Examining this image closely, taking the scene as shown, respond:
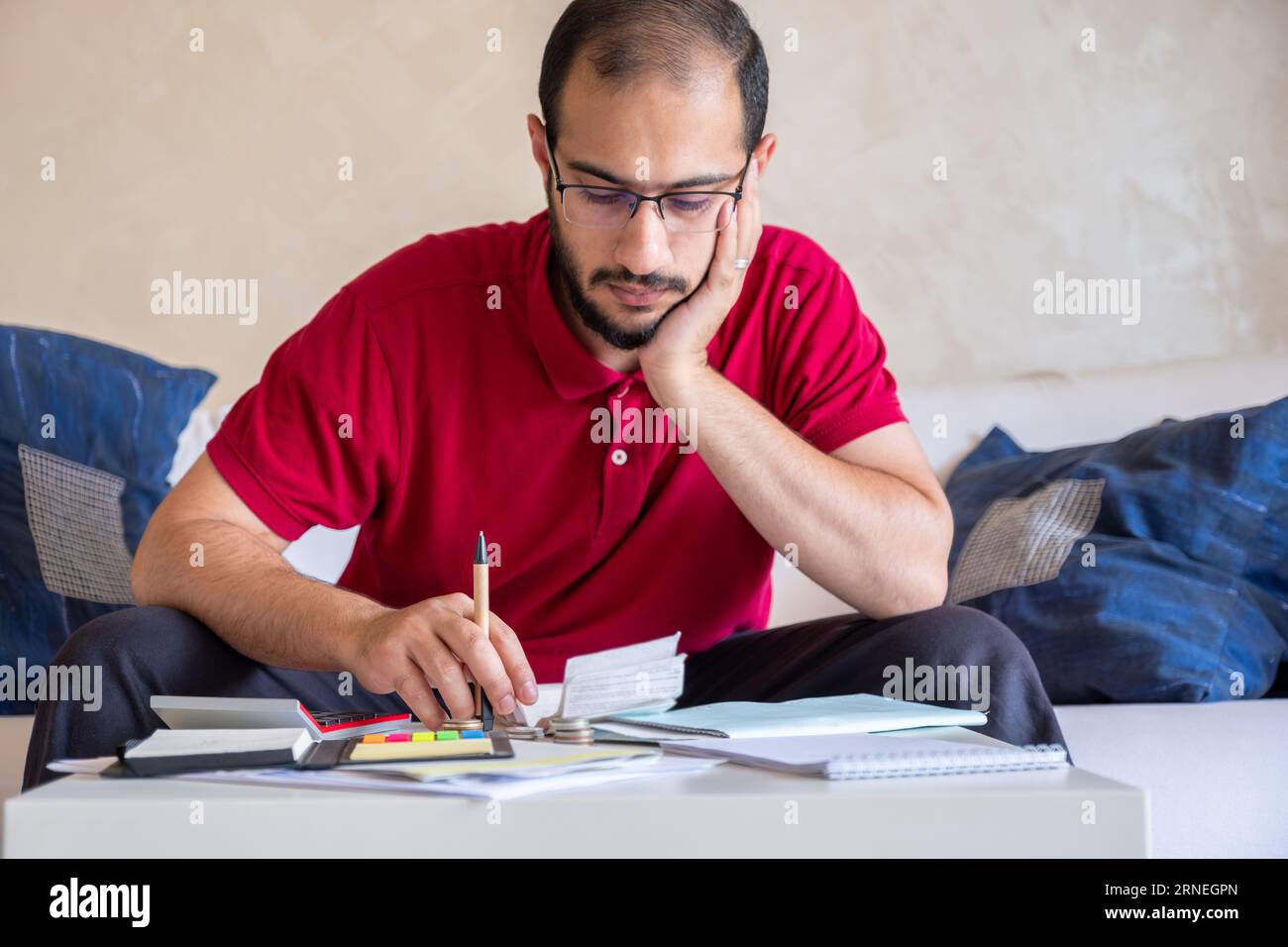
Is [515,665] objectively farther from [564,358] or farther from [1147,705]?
[1147,705]

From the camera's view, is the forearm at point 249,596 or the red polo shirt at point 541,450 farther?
the red polo shirt at point 541,450

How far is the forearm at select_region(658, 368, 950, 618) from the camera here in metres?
1.38

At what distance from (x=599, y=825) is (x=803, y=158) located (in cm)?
Answer: 204

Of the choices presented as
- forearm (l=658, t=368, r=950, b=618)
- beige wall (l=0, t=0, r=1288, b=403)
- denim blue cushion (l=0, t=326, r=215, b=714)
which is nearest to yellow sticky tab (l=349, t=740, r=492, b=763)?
forearm (l=658, t=368, r=950, b=618)

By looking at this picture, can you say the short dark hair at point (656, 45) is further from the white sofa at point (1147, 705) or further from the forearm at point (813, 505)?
the white sofa at point (1147, 705)

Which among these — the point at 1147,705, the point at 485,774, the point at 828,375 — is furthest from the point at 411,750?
the point at 1147,705

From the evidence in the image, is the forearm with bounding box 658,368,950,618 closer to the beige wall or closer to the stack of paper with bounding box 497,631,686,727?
the stack of paper with bounding box 497,631,686,727

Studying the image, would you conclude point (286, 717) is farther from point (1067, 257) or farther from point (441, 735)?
point (1067, 257)

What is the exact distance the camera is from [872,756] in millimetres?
741

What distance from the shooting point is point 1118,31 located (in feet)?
8.01

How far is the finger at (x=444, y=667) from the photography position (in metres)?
0.99

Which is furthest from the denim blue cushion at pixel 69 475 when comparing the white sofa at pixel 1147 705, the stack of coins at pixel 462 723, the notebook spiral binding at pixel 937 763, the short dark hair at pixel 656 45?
the notebook spiral binding at pixel 937 763

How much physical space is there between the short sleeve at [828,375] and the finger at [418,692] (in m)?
0.65
